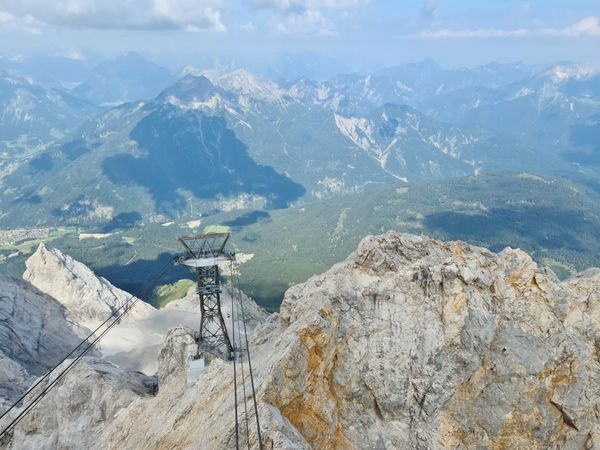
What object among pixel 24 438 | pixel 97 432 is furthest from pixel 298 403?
pixel 24 438

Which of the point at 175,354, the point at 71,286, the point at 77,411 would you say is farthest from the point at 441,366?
the point at 71,286

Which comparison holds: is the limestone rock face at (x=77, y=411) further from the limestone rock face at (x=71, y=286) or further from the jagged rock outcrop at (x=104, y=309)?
the limestone rock face at (x=71, y=286)

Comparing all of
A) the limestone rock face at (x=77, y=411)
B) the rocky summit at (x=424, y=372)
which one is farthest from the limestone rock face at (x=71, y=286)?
the rocky summit at (x=424, y=372)

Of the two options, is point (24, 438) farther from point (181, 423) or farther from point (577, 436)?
point (577, 436)

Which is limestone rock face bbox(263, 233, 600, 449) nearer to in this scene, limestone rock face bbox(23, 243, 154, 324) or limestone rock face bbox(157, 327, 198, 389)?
limestone rock face bbox(157, 327, 198, 389)

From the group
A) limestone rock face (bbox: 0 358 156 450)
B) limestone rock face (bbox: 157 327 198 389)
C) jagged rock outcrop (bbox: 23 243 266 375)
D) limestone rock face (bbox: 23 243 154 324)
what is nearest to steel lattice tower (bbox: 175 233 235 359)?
limestone rock face (bbox: 157 327 198 389)

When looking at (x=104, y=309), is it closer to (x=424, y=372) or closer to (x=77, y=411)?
(x=77, y=411)

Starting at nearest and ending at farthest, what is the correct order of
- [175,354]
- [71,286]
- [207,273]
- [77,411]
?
[77,411] < [207,273] < [175,354] < [71,286]
